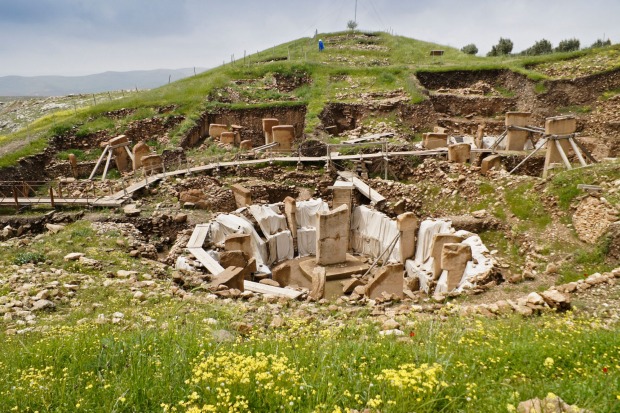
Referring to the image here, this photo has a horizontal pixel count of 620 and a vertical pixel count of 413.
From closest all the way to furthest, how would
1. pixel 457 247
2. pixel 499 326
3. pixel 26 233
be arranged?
1. pixel 499 326
2. pixel 457 247
3. pixel 26 233

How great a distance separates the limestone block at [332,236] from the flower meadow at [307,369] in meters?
8.14

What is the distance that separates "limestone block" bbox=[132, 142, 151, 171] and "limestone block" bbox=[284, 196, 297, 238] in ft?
27.9

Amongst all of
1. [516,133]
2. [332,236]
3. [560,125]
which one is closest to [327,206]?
[332,236]

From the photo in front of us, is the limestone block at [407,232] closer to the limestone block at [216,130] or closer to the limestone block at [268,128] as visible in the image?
the limestone block at [268,128]

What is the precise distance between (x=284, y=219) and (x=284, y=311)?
755 cm

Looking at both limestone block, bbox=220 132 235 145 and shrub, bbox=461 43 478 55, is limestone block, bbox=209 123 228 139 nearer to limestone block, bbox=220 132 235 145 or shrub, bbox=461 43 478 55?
limestone block, bbox=220 132 235 145

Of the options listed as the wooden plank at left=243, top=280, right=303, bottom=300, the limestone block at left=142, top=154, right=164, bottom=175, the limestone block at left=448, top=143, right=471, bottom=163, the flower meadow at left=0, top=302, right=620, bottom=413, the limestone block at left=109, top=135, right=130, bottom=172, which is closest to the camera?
the flower meadow at left=0, top=302, right=620, bottom=413

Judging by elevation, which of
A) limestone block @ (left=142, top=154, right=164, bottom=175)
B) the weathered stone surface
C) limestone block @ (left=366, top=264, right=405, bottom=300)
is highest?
limestone block @ (left=142, top=154, right=164, bottom=175)

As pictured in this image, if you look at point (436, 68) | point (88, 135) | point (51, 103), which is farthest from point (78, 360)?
point (51, 103)

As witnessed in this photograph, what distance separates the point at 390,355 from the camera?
429 cm

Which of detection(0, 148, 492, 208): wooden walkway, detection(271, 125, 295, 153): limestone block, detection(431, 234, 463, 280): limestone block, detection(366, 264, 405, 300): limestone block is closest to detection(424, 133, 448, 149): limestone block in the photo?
detection(0, 148, 492, 208): wooden walkway

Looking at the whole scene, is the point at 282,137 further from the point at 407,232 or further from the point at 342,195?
the point at 407,232

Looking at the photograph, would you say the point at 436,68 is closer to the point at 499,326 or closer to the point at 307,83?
the point at 307,83

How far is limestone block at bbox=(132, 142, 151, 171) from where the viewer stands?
19.2 meters
